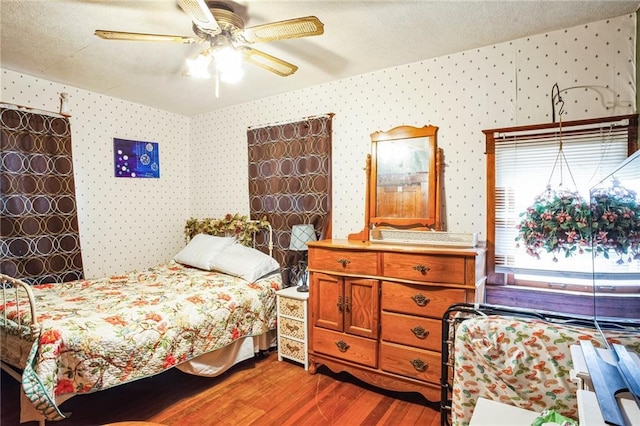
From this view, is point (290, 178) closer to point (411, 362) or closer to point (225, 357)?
point (225, 357)

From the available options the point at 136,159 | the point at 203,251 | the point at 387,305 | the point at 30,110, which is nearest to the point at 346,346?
the point at 387,305

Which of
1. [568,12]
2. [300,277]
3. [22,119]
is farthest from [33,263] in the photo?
[568,12]

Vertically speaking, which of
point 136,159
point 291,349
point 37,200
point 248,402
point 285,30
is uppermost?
point 285,30

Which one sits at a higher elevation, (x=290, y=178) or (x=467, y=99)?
(x=467, y=99)

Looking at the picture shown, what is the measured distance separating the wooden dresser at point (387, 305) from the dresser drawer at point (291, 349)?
0.11m

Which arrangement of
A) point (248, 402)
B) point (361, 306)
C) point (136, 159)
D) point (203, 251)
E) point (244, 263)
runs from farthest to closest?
point (136, 159) < point (203, 251) < point (244, 263) < point (361, 306) < point (248, 402)

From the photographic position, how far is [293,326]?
2871mm

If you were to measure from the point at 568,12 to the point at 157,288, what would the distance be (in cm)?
336

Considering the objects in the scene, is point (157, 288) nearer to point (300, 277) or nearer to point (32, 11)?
point (300, 277)

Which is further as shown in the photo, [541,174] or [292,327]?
[292,327]

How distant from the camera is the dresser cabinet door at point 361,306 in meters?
2.40

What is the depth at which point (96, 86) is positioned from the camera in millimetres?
3254

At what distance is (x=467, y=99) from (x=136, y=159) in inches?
132

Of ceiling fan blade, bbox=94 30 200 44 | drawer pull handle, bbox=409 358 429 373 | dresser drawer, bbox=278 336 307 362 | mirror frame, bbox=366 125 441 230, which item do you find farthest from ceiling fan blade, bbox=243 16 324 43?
dresser drawer, bbox=278 336 307 362
